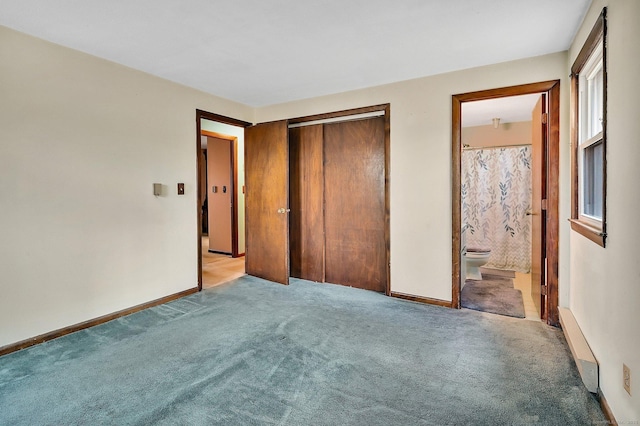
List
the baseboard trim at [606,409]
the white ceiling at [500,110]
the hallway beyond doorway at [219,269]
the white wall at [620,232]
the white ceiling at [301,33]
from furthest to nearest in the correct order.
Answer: the hallway beyond doorway at [219,269], the white ceiling at [500,110], the white ceiling at [301,33], the baseboard trim at [606,409], the white wall at [620,232]

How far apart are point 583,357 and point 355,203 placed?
2.51 m

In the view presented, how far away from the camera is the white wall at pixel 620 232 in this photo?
1413 millimetres

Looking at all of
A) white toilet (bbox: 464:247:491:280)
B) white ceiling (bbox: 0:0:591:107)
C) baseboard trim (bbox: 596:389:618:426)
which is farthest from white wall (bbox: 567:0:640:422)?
white toilet (bbox: 464:247:491:280)

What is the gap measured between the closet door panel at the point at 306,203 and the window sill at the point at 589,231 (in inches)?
100.0

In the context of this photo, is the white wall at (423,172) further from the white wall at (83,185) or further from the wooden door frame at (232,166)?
the white wall at (83,185)

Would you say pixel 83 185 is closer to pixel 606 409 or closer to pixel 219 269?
pixel 219 269

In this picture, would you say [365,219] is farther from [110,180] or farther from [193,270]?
[110,180]

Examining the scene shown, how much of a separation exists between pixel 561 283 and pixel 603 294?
3.60 ft

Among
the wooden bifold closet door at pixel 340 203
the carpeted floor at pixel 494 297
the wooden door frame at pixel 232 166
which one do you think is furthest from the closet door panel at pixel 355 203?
the wooden door frame at pixel 232 166

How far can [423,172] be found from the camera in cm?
338

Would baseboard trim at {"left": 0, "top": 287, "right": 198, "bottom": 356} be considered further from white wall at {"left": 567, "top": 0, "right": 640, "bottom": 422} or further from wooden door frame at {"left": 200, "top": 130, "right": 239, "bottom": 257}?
white wall at {"left": 567, "top": 0, "right": 640, "bottom": 422}

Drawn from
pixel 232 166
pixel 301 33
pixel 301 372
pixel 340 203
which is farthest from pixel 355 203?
pixel 232 166

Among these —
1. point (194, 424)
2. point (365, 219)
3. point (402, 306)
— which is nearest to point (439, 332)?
point (402, 306)

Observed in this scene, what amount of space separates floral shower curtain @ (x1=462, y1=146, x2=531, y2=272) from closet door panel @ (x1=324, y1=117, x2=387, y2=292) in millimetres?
2170
